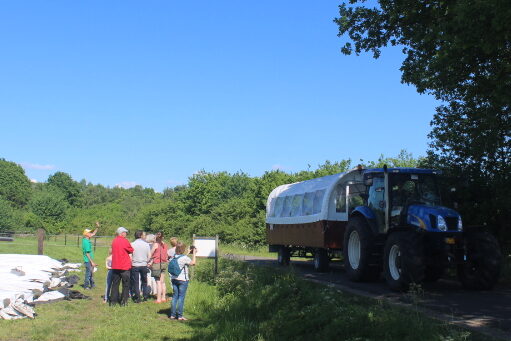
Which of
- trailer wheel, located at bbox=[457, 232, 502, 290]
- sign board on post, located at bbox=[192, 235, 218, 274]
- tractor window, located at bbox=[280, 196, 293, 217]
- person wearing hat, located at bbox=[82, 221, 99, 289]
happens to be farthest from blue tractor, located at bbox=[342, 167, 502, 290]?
person wearing hat, located at bbox=[82, 221, 99, 289]

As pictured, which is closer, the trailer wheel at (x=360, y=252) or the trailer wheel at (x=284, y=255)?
the trailer wheel at (x=360, y=252)

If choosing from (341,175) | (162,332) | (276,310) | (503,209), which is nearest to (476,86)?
(503,209)

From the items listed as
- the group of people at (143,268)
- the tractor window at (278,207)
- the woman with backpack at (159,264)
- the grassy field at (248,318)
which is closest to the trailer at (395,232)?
the grassy field at (248,318)

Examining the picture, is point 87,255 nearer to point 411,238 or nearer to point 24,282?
point 24,282

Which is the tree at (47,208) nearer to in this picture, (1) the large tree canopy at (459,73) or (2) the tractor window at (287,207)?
(2) the tractor window at (287,207)

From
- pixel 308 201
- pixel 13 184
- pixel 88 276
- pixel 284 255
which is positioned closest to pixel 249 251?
pixel 284 255

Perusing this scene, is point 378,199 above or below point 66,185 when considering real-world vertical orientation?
below

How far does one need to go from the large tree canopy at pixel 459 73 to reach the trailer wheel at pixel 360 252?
3.26 m

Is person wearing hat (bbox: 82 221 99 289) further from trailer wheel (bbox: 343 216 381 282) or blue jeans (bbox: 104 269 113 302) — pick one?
trailer wheel (bbox: 343 216 381 282)

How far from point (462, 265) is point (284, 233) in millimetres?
9166

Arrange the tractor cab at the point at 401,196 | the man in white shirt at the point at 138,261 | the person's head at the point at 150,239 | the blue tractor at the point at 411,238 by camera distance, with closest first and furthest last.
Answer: the blue tractor at the point at 411,238 → the tractor cab at the point at 401,196 → the man in white shirt at the point at 138,261 → the person's head at the point at 150,239

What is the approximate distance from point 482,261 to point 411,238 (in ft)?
5.63

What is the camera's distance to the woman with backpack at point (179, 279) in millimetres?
11438

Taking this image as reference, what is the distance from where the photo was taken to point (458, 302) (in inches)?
420
